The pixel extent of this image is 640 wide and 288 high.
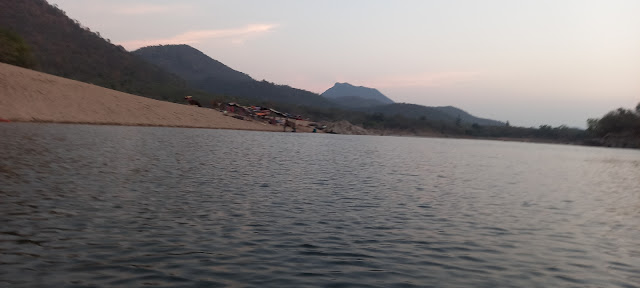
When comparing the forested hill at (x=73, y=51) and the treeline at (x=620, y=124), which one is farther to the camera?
the treeline at (x=620, y=124)

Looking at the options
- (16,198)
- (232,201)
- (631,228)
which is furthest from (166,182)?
(631,228)

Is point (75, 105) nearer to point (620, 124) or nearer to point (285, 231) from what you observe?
point (285, 231)

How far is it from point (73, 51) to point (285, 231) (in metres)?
144

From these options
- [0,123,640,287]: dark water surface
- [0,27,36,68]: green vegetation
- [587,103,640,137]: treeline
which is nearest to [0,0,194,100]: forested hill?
[0,27,36,68]: green vegetation

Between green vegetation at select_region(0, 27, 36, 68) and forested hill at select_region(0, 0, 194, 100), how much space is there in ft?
85.3

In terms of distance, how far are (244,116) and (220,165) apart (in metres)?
92.3

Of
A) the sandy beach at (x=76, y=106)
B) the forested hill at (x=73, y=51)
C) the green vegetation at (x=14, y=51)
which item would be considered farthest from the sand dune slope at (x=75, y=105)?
the forested hill at (x=73, y=51)

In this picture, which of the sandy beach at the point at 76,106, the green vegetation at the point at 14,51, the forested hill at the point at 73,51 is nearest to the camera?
the sandy beach at the point at 76,106

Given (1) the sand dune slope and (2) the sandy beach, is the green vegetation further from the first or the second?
(1) the sand dune slope

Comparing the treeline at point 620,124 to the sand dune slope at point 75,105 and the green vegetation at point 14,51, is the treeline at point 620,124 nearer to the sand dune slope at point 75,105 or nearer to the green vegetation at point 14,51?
the sand dune slope at point 75,105

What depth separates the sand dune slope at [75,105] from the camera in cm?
6109

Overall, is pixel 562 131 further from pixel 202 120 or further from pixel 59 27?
pixel 59 27

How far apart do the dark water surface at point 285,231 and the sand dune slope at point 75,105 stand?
41.4 metres

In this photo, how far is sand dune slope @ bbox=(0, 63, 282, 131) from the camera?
61.1 metres
